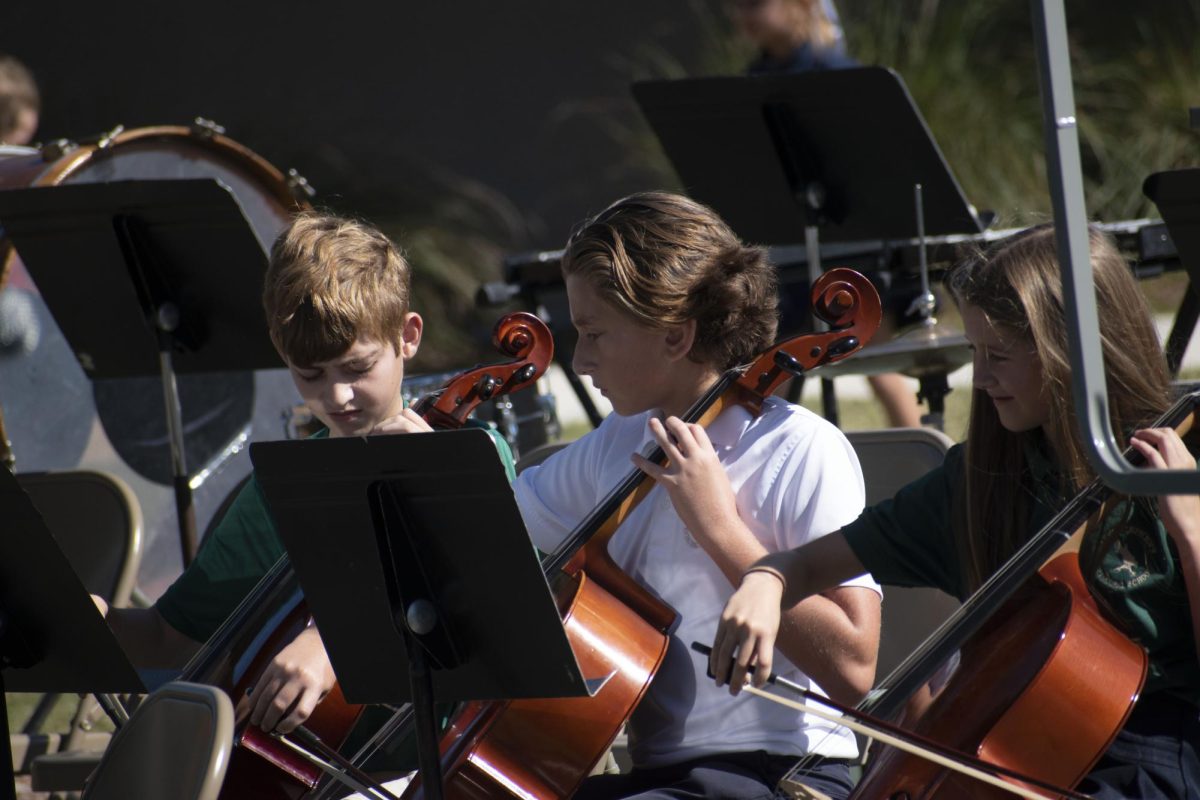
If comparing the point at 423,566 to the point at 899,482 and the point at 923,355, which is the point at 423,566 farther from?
the point at 923,355

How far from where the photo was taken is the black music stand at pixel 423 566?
5.53ft

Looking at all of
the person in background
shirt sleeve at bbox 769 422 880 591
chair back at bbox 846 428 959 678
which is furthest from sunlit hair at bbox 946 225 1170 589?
the person in background

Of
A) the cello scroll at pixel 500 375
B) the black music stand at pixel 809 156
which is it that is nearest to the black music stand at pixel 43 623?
the cello scroll at pixel 500 375

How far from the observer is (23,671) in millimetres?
2010

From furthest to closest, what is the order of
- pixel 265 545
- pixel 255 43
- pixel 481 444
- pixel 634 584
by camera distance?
pixel 255 43 → pixel 265 545 → pixel 634 584 → pixel 481 444

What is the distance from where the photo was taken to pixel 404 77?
9203 millimetres

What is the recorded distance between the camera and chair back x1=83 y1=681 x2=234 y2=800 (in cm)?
169

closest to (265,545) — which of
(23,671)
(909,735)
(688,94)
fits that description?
(23,671)

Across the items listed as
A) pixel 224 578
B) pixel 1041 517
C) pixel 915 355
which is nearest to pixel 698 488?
pixel 1041 517

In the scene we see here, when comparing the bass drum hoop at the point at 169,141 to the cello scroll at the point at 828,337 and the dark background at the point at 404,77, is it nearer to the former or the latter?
the cello scroll at the point at 828,337

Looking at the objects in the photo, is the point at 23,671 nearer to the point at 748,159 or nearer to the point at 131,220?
the point at 131,220

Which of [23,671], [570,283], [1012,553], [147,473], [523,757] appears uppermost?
[570,283]

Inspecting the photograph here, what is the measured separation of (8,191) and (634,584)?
5.60 ft

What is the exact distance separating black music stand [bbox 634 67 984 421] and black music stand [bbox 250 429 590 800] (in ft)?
6.25
